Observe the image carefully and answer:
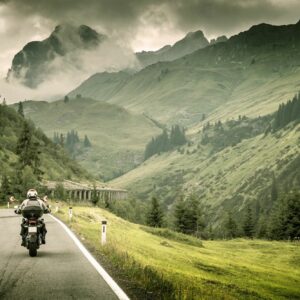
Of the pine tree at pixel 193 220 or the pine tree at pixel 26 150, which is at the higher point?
the pine tree at pixel 26 150

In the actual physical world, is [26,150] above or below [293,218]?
above

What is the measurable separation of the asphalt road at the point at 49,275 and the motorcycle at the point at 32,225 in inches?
18.5

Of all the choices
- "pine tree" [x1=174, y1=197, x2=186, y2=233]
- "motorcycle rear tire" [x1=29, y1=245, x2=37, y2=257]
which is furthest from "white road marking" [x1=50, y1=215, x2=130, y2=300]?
"pine tree" [x1=174, y1=197, x2=186, y2=233]

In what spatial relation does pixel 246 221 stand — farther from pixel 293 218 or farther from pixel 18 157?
pixel 18 157

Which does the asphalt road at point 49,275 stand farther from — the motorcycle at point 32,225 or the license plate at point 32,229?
the license plate at point 32,229

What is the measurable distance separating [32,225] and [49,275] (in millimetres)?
4713

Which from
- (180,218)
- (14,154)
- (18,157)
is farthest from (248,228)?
(14,154)

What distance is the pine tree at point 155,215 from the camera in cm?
10844

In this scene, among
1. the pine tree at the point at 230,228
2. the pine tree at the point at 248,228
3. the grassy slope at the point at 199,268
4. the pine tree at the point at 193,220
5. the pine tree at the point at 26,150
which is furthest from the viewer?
the pine tree at the point at 230,228

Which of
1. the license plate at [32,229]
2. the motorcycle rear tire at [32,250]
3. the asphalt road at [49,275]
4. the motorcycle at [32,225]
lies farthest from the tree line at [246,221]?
the license plate at [32,229]

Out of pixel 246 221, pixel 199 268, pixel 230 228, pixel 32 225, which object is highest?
pixel 32 225

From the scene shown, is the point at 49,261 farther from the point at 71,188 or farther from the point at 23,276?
the point at 71,188

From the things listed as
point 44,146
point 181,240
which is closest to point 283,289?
point 181,240

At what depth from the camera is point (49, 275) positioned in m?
14.5
